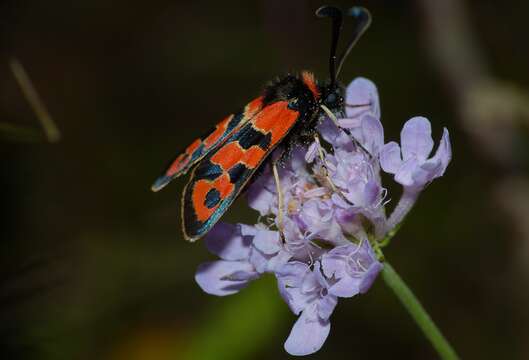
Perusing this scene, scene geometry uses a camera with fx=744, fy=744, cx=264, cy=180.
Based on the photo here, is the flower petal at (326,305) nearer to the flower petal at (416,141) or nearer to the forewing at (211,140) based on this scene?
the flower petal at (416,141)

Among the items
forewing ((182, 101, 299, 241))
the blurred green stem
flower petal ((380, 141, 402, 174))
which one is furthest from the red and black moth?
the blurred green stem

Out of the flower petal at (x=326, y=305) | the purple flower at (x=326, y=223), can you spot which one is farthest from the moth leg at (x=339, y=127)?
the flower petal at (x=326, y=305)

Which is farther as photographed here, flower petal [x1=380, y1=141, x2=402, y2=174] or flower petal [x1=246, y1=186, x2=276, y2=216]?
flower petal [x1=246, y1=186, x2=276, y2=216]

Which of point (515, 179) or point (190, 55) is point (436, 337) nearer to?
point (515, 179)

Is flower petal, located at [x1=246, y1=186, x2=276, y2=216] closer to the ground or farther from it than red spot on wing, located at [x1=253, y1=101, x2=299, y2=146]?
closer to the ground

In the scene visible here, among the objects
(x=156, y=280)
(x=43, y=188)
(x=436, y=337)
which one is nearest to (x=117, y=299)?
(x=156, y=280)

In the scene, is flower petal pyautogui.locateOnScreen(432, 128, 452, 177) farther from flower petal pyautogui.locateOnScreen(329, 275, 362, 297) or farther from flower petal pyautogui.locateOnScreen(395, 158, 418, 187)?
flower petal pyautogui.locateOnScreen(329, 275, 362, 297)
